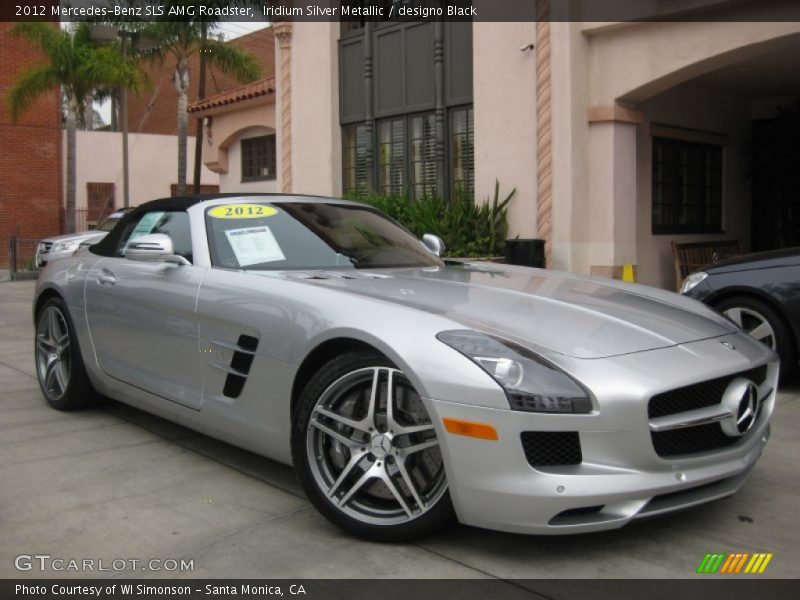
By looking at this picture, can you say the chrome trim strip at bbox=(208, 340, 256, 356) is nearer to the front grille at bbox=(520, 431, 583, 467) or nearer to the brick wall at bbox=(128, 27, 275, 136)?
the front grille at bbox=(520, 431, 583, 467)

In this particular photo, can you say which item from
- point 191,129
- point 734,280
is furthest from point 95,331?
point 191,129

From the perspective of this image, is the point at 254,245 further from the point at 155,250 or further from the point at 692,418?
the point at 692,418

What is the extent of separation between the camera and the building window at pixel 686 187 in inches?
461

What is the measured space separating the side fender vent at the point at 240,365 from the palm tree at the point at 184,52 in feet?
58.5

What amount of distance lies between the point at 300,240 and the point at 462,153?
842 cm

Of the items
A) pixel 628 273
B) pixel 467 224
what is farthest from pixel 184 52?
pixel 628 273

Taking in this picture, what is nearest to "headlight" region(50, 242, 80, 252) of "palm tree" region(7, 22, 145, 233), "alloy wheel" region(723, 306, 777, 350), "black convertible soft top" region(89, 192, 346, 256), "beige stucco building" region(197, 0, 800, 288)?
"beige stucco building" region(197, 0, 800, 288)

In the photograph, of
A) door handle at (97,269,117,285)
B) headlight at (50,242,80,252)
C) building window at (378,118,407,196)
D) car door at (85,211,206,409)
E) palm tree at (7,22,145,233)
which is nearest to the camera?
car door at (85,211,206,409)

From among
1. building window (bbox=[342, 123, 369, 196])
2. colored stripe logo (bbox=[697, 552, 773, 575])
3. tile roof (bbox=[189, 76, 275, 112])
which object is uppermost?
tile roof (bbox=[189, 76, 275, 112])

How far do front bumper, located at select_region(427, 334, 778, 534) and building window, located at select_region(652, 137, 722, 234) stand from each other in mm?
9030

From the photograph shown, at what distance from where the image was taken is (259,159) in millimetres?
18297

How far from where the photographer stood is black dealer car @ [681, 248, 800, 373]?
5969 mm

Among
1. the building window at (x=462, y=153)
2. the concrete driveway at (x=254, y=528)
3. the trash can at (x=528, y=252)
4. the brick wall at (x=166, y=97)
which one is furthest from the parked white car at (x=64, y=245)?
the brick wall at (x=166, y=97)

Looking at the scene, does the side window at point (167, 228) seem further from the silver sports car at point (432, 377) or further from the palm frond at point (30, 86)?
the palm frond at point (30, 86)
